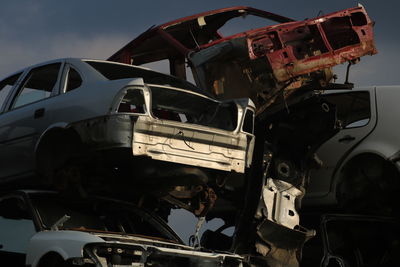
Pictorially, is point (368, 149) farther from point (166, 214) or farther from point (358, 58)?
point (166, 214)

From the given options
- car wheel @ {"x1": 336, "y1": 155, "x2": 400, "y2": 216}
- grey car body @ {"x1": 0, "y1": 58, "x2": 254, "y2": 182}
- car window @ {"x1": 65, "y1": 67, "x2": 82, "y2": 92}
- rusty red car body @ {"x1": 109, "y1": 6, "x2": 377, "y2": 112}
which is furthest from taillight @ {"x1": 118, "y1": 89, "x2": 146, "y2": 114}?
car wheel @ {"x1": 336, "y1": 155, "x2": 400, "y2": 216}

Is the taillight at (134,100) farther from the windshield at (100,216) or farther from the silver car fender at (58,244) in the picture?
the silver car fender at (58,244)

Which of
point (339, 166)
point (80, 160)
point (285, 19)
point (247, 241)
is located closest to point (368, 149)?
point (339, 166)

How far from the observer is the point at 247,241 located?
27.6ft

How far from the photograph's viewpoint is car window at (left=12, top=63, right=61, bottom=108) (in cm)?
826

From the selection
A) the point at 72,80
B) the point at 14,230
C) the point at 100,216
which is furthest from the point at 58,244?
the point at 72,80

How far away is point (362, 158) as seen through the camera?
8.62m

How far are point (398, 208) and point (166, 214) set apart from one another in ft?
9.22

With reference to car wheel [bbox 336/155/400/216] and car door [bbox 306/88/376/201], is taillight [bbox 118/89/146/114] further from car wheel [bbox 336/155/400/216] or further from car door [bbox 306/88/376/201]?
car wheel [bbox 336/155/400/216]

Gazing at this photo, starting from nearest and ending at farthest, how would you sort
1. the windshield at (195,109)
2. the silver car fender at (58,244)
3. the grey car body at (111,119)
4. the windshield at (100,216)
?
the silver car fender at (58,244), the windshield at (100,216), the grey car body at (111,119), the windshield at (195,109)

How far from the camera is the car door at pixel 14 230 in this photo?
6379 millimetres

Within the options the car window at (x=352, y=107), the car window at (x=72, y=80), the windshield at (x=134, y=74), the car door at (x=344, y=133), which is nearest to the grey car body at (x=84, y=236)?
the car window at (x=72, y=80)

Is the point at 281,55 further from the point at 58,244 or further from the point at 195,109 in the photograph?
the point at 58,244

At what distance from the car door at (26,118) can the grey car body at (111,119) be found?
0.01m
